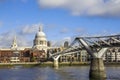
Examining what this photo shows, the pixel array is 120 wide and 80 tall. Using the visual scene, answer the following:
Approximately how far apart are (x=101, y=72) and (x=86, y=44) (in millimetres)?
8667

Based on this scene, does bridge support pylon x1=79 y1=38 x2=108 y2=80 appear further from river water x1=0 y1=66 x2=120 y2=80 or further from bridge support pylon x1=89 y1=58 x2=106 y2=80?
river water x1=0 y1=66 x2=120 y2=80

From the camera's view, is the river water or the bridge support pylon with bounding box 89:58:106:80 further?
the river water

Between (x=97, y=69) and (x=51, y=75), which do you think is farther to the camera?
(x=51, y=75)

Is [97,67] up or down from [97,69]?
up

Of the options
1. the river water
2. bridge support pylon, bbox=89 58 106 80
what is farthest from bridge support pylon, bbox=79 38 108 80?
the river water

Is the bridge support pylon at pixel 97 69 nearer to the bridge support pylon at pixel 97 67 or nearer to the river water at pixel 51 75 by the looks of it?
the bridge support pylon at pixel 97 67

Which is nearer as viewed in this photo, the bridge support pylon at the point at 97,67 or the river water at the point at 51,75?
the bridge support pylon at the point at 97,67

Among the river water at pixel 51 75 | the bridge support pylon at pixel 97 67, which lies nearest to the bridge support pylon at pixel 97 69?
the bridge support pylon at pixel 97 67

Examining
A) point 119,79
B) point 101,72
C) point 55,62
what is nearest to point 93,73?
point 101,72

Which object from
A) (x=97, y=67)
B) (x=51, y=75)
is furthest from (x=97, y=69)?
(x=51, y=75)

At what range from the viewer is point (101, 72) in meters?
86.3

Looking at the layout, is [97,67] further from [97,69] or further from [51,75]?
[51,75]

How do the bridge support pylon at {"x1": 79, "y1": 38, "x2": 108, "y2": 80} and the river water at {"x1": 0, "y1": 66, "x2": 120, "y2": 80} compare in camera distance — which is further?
the river water at {"x1": 0, "y1": 66, "x2": 120, "y2": 80}

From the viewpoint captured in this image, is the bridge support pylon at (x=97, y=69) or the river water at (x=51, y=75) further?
the river water at (x=51, y=75)
